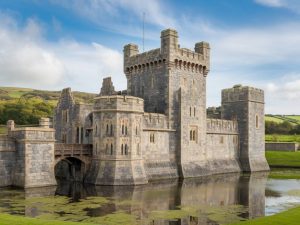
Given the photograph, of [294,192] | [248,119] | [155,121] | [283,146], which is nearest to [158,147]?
[155,121]

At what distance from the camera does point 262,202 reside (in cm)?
2919

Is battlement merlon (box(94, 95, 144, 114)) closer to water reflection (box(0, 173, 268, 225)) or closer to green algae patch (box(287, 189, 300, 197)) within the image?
water reflection (box(0, 173, 268, 225))

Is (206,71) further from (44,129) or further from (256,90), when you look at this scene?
(44,129)

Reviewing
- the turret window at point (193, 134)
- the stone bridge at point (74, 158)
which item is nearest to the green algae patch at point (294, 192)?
the turret window at point (193, 134)

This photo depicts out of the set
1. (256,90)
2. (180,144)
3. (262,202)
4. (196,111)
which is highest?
(256,90)

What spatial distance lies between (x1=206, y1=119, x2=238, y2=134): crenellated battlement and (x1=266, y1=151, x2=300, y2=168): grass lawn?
11476mm

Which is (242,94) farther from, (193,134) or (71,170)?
(71,170)

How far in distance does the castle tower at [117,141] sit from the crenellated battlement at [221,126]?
14367mm

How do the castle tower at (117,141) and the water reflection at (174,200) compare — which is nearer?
the water reflection at (174,200)

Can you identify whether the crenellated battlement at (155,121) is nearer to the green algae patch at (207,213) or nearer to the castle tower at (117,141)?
the castle tower at (117,141)

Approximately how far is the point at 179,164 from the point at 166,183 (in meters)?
5.55

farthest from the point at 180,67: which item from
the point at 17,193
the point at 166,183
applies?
the point at 17,193

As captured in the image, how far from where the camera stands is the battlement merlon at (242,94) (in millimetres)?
54625

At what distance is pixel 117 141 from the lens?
3722cm
